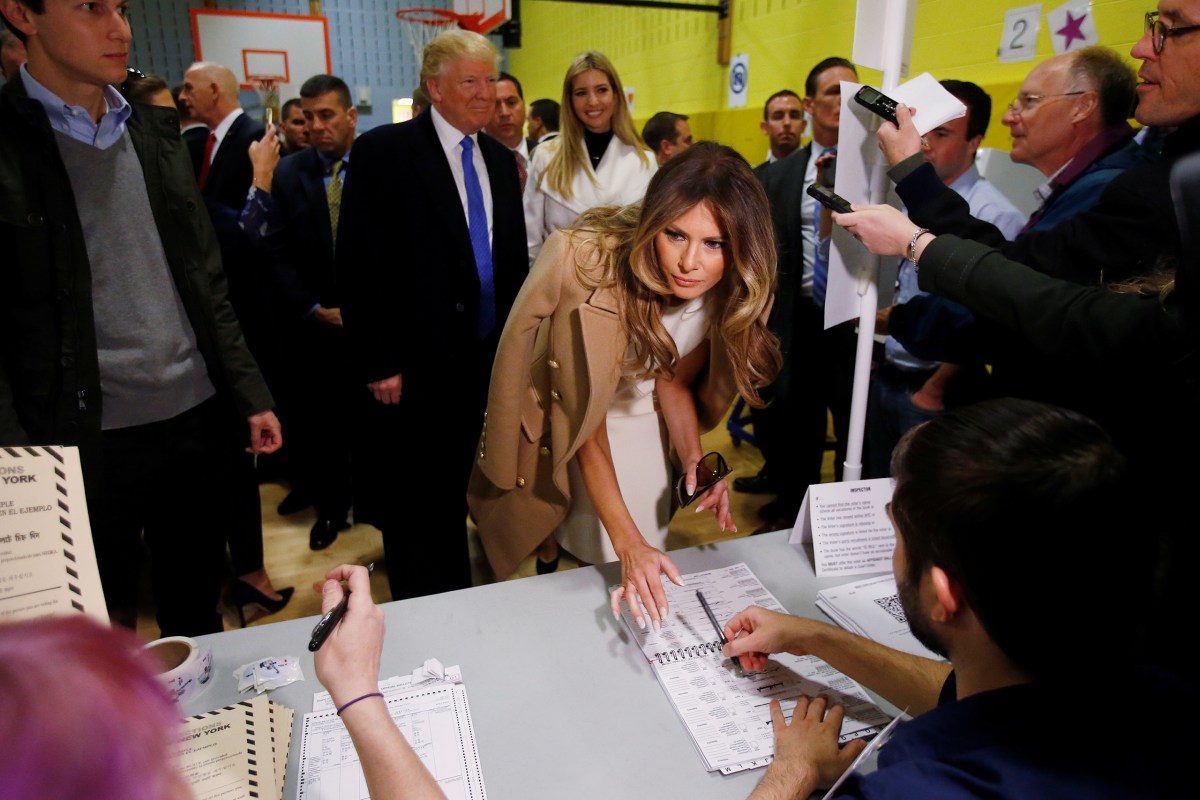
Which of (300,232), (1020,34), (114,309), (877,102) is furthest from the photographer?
(1020,34)

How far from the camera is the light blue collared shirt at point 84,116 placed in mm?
1411

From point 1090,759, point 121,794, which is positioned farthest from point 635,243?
point 121,794

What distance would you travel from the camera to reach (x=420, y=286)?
7.25 feet

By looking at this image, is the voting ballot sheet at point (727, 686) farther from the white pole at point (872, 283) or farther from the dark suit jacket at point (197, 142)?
the dark suit jacket at point (197, 142)

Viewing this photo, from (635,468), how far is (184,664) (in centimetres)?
102

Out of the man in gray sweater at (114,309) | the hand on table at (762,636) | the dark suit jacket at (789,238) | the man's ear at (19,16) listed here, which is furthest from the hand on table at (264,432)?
the dark suit jacket at (789,238)

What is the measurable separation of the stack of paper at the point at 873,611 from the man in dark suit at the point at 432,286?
138 centimetres

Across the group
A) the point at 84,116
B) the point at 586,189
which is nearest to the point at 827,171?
the point at 586,189

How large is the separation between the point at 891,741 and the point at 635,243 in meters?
1.02

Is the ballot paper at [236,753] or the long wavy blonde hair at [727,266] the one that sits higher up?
the long wavy blonde hair at [727,266]

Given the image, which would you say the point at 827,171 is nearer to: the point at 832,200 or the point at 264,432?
the point at 832,200

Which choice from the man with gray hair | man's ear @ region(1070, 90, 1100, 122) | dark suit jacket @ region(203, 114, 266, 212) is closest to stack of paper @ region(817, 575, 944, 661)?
the man with gray hair

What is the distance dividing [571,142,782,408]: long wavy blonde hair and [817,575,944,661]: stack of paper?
431mm

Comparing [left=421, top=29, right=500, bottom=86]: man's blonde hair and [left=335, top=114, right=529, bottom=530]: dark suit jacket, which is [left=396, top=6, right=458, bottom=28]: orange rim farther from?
[left=335, top=114, right=529, bottom=530]: dark suit jacket
